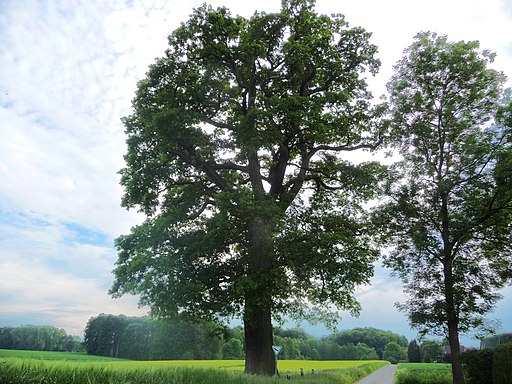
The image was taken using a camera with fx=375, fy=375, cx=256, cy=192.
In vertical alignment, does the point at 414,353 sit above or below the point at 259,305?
below

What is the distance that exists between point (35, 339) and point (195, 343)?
54133 millimetres

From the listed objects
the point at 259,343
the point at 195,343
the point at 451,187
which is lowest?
the point at 195,343

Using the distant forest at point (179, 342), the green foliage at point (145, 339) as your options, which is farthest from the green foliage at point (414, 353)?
the green foliage at point (145, 339)

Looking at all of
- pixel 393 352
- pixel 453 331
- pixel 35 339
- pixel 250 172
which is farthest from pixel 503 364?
pixel 393 352

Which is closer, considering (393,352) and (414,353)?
(414,353)

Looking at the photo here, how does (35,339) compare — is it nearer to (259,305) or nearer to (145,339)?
(259,305)

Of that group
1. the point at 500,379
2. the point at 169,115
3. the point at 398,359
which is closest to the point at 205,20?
the point at 169,115

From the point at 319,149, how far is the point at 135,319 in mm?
47835

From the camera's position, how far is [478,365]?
1838 centimetres

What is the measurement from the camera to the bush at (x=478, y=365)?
18.0 m

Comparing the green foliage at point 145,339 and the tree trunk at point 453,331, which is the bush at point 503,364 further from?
the green foliage at point 145,339

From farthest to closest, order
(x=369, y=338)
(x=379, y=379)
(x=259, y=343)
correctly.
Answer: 1. (x=369, y=338)
2. (x=379, y=379)
3. (x=259, y=343)

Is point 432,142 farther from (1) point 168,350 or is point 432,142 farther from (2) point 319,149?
(1) point 168,350

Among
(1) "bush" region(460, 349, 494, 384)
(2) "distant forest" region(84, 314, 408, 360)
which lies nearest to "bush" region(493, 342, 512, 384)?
(1) "bush" region(460, 349, 494, 384)
